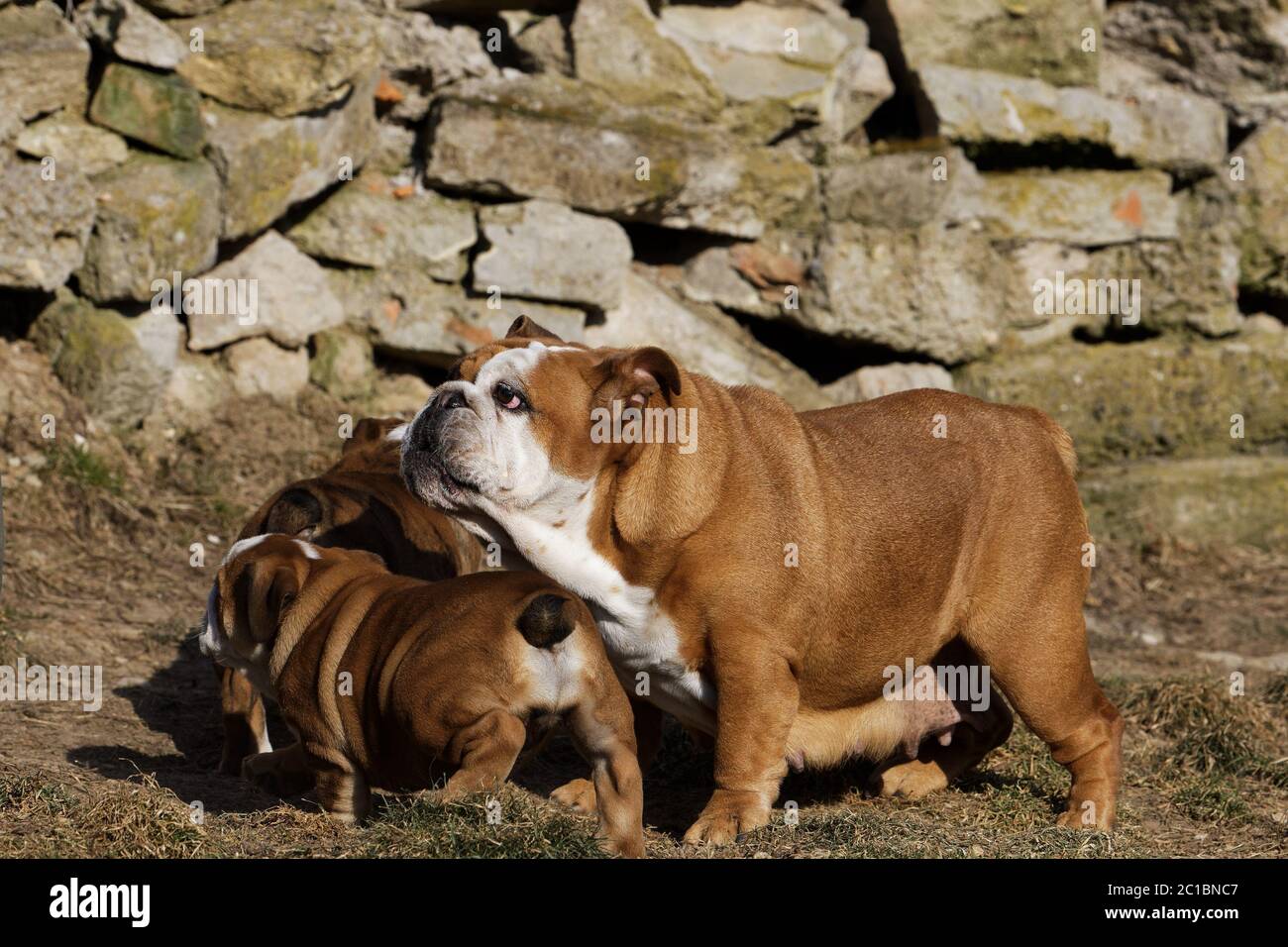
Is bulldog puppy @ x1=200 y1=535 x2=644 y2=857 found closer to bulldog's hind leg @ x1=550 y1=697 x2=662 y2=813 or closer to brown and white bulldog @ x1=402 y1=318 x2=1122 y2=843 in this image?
brown and white bulldog @ x1=402 y1=318 x2=1122 y2=843

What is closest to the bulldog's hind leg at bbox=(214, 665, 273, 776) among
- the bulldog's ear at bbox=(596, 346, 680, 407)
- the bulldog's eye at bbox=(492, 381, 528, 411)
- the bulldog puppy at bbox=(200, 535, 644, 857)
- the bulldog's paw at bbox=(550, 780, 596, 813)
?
the bulldog puppy at bbox=(200, 535, 644, 857)

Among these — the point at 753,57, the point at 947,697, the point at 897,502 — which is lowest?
the point at 947,697

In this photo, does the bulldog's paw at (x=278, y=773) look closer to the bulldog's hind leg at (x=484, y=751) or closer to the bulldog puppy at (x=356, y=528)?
the bulldog puppy at (x=356, y=528)

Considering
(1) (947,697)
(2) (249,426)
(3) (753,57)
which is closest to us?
(1) (947,697)

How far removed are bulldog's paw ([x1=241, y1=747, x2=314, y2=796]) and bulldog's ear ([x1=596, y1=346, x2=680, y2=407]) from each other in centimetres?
178

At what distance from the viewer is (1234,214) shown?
471 inches

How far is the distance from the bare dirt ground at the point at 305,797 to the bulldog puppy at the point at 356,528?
0.72ft

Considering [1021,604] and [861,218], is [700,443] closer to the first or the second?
[1021,604]

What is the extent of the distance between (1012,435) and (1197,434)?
5.87m

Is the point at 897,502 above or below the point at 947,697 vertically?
above

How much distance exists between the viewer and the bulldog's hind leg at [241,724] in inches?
256

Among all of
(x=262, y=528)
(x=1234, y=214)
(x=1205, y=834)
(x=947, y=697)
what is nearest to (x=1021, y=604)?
(x=947, y=697)

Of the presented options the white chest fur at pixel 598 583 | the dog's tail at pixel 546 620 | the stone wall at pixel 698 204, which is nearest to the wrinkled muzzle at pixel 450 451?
the white chest fur at pixel 598 583

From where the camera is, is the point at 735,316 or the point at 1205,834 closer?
the point at 1205,834
